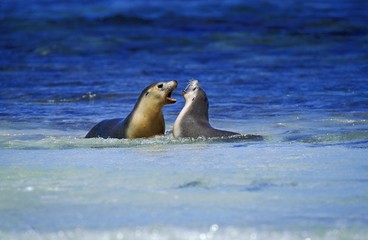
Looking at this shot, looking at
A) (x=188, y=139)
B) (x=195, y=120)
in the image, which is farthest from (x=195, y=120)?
(x=188, y=139)

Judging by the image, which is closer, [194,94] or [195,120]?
[195,120]

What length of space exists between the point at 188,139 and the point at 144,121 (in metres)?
0.69

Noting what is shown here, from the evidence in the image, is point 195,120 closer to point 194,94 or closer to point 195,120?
point 195,120

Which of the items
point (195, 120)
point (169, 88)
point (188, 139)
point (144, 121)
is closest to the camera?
point (188, 139)

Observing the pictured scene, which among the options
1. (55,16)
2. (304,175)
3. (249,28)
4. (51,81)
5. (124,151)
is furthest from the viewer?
(55,16)

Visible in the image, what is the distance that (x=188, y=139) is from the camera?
7.89 meters

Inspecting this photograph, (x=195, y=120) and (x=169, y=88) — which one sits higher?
(x=169, y=88)

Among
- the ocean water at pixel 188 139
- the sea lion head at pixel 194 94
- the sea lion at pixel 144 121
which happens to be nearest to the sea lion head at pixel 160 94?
the sea lion at pixel 144 121

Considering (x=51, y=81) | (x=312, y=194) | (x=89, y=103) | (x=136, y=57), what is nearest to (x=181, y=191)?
(x=312, y=194)

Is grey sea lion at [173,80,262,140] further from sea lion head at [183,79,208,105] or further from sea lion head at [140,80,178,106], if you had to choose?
sea lion head at [140,80,178,106]

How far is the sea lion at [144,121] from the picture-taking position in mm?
8328

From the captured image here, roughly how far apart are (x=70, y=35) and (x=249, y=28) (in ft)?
12.2

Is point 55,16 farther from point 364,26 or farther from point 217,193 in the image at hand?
point 217,193

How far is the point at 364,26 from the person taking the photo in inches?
819
